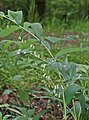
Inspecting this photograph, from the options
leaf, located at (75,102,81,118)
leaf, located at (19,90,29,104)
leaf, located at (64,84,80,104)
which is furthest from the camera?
leaf, located at (19,90,29,104)

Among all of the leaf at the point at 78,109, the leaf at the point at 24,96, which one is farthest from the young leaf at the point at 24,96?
the leaf at the point at 78,109

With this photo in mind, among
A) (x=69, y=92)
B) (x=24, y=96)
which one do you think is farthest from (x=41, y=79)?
(x=69, y=92)

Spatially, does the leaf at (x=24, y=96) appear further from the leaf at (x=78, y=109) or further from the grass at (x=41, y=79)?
the leaf at (x=78, y=109)

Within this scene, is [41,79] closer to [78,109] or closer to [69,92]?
[78,109]

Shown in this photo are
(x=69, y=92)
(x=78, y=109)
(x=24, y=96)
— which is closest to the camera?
(x=69, y=92)

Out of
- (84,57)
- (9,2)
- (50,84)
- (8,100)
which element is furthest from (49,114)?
(9,2)

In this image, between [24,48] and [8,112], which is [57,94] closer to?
[24,48]

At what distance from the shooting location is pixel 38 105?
7.81 ft

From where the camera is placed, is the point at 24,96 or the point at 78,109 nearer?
the point at 78,109

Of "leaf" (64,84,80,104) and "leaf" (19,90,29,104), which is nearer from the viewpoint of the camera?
"leaf" (64,84,80,104)

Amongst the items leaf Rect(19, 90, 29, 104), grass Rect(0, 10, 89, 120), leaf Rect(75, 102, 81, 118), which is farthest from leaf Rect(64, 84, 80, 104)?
leaf Rect(19, 90, 29, 104)

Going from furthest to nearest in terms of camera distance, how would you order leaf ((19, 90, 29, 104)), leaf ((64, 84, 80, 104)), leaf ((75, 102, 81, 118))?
leaf ((19, 90, 29, 104)) → leaf ((75, 102, 81, 118)) → leaf ((64, 84, 80, 104))

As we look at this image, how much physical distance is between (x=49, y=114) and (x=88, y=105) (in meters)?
0.51

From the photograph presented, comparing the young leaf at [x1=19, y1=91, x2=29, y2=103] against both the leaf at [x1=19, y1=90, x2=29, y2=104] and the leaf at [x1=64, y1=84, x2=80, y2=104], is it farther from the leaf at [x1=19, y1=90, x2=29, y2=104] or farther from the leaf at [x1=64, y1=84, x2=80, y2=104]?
the leaf at [x1=64, y1=84, x2=80, y2=104]
